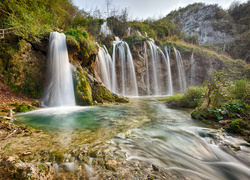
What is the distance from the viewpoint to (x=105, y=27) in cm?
2092

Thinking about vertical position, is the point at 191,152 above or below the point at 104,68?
below

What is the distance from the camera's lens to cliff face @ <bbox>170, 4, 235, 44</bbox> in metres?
30.5

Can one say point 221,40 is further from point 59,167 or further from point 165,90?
point 59,167

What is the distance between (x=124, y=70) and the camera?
1717 cm

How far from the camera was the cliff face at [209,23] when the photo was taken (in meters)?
30.5

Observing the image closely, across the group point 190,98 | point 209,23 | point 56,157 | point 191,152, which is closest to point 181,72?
point 190,98

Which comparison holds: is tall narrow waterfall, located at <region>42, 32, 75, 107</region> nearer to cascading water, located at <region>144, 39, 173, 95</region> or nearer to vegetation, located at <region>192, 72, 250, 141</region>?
vegetation, located at <region>192, 72, 250, 141</region>

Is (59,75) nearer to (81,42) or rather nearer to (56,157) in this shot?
(81,42)

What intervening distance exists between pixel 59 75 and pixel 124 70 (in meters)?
10.8

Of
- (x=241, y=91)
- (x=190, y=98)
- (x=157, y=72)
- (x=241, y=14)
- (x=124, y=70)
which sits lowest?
(x=190, y=98)

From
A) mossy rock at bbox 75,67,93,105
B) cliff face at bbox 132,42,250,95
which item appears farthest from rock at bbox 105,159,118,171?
cliff face at bbox 132,42,250,95

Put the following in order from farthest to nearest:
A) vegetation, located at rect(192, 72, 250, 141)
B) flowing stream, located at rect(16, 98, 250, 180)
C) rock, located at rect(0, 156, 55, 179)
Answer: vegetation, located at rect(192, 72, 250, 141) < flowing stream, located at rect(16, 98, 250, 180) < rock, located at rect(0, 156, 55, 179)

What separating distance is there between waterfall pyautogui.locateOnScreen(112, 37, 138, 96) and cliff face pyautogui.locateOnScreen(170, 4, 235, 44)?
28.1m

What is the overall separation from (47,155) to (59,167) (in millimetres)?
359
